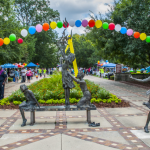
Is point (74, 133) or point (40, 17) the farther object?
point (40, 17)

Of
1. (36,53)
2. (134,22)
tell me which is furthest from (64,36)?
(36,53)

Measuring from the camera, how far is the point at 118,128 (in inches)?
205

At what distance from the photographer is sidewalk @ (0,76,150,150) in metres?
4.07

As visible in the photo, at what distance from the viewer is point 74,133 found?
4801 millimetres

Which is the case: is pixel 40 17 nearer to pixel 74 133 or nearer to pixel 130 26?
pixel 130 26

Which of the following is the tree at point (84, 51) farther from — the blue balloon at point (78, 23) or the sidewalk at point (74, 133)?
the sidewalk at point (74, 133)

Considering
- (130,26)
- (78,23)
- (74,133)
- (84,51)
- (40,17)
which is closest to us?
(74,133)

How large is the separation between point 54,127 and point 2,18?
39.8 ft

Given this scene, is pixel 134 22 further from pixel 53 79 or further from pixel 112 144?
pixel 112 144

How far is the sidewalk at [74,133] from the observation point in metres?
4.07

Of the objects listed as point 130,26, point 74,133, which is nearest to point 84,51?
point 130,26

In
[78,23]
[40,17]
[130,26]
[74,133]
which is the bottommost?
[74,133]

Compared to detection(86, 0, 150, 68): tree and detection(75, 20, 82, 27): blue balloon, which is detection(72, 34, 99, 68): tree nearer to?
detection(86, 0, 150, 68): tree

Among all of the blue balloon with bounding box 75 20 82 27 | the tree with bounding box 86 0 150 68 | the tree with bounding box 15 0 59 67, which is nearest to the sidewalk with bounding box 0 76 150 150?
the blue balloon with bounding box 75 20 82 27
